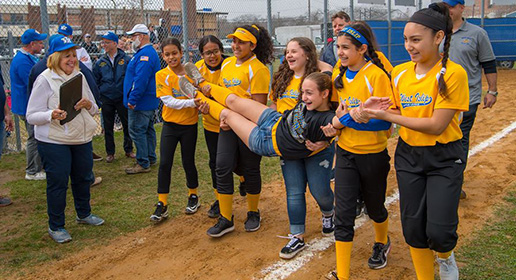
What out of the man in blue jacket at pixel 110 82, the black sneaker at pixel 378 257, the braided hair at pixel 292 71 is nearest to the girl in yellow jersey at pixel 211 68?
the braided hair at pixel 292 71

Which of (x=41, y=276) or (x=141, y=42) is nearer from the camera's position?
(x=41, y=276)

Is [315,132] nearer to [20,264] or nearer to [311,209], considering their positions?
[311,209]

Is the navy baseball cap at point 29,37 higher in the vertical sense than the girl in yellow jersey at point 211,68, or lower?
higher

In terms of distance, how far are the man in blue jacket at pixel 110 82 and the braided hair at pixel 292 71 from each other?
421 cm

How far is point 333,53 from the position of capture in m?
6.43

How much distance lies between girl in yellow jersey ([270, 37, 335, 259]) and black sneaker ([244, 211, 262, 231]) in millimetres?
616

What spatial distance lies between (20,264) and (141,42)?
3.88m

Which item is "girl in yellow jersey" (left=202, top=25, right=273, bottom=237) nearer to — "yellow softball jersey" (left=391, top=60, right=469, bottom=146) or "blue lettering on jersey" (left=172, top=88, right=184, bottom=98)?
"blue lettering on jersey" (left=172, top=88, right=184, bottom=98)

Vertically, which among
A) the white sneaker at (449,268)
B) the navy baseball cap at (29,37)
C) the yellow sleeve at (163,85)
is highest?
the navy baseball cap at (29,37)

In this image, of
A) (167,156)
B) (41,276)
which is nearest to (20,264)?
(41,276)

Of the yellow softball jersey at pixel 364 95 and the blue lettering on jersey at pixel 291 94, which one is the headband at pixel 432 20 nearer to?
the yellow softball jersey at pixel 364 95

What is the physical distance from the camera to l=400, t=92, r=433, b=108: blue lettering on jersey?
3119mm

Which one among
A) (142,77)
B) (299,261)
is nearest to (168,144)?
(299,261)

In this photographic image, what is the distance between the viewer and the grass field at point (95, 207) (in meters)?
4.59
